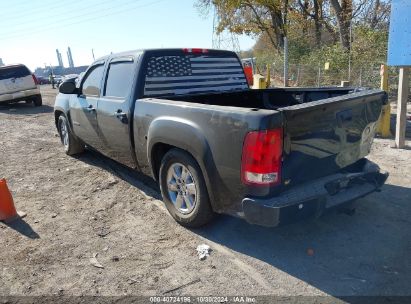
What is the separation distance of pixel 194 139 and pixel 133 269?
1.27 metres

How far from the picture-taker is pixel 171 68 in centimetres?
475

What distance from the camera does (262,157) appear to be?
2.99m

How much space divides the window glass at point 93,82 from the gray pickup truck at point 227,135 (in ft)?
0.06

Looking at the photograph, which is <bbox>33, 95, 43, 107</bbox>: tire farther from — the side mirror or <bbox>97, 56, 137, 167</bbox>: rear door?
<bbox>97, 56, 137, 167</bbox>: rear door

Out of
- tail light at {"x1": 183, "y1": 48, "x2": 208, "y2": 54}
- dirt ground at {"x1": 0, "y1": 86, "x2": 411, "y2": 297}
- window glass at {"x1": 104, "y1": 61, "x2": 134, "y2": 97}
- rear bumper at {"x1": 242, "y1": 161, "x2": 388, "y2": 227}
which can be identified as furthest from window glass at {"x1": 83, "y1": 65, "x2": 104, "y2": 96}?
rear bumper at {"x1": 242, "y1": 161, "x2": 388, "y2": 227}

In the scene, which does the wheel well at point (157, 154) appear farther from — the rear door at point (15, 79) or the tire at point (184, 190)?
the rear door at point (15, 79)

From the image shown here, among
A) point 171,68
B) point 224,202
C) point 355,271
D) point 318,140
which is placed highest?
point 171,68

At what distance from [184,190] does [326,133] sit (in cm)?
152

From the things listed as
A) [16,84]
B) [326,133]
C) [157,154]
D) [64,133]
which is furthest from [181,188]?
[16,84]

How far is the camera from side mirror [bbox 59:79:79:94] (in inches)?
229

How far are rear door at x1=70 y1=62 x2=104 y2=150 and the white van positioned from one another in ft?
35.8

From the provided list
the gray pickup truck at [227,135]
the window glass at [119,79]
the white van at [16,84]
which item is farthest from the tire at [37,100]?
the window glass at [119,79]

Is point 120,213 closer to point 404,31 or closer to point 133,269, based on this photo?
point 133,269

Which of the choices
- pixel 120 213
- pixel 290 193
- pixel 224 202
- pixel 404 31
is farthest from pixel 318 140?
pixel 404 31
